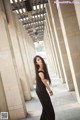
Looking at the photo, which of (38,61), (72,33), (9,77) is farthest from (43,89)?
(72,33)

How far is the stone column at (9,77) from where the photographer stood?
8.46 m

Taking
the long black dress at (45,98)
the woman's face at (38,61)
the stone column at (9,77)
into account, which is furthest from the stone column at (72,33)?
the long black dress at (45,98)

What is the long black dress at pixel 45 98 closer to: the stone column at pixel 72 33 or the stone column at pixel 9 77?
the stone column at pixel 9 77

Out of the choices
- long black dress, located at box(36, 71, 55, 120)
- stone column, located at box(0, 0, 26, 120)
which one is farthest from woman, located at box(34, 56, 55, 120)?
stone column, located at box(0, 0, 26, 120)

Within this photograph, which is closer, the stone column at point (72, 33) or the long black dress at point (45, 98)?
the long black dress at point (45, 98)

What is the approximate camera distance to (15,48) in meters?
11.7

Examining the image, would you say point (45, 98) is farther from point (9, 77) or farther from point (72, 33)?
point (72, 33)

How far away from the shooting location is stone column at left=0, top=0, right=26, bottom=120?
8461mm

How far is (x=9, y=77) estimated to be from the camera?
333 inches

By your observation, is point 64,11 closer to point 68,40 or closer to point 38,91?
point 68,40

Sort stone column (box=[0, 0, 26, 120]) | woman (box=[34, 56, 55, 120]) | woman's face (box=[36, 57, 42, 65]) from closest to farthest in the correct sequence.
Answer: woman (box=[34, 56, 55, 120])
woman's face (box=[36, 57, 42, 65])
stone column (box=[0, 0, 26, 120])

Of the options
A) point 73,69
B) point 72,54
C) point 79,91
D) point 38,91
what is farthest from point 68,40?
point 38,91

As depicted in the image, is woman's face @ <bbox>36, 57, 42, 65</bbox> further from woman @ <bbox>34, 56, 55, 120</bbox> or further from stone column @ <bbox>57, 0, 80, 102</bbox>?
stone column @ <bbox>57, 0, 80, 102</bbox>

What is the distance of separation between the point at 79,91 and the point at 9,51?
2.95m
